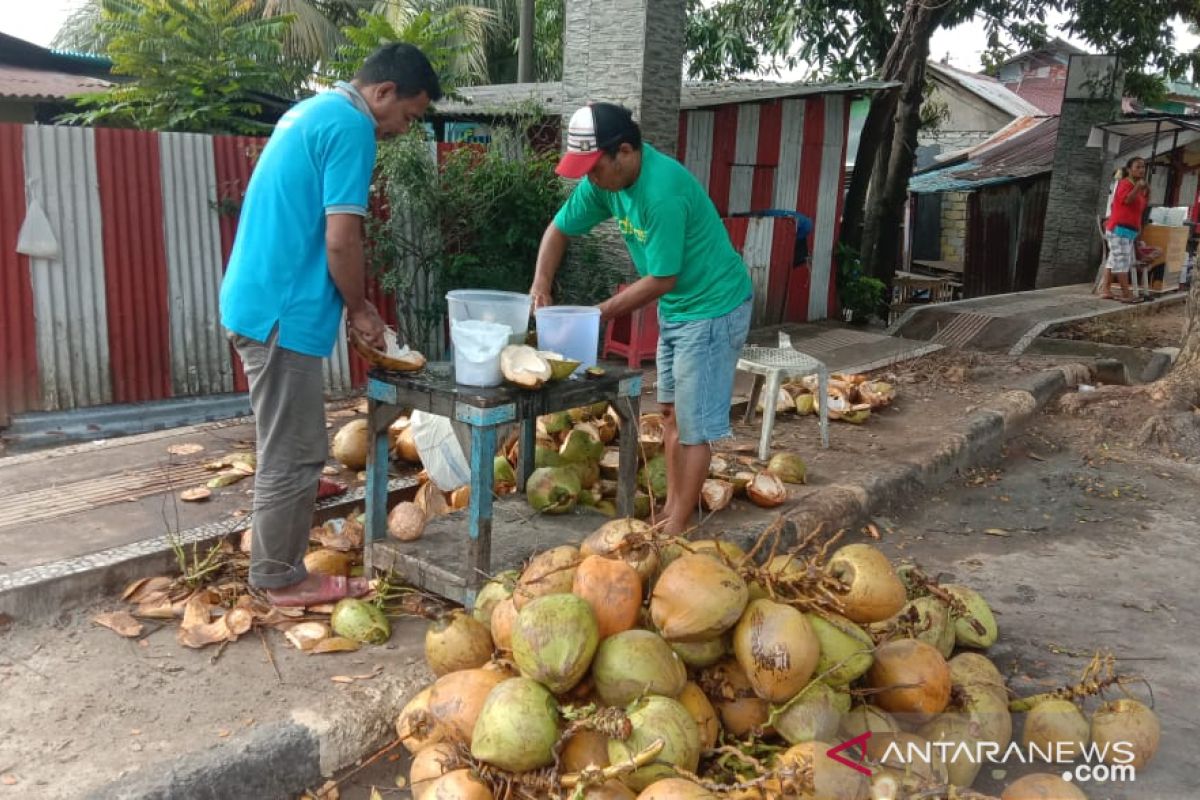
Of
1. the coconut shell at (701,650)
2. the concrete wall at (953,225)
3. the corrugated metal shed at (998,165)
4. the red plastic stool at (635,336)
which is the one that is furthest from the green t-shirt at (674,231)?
the concrete wall at (953,225)

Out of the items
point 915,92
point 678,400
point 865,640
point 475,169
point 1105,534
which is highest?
point 915,92

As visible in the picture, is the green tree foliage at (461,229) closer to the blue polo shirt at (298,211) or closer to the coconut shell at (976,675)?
the blue polo shirt at (298,211)

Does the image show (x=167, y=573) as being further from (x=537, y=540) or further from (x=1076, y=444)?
(x=1076, y=444)

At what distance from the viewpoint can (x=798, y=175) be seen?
10.7 metres

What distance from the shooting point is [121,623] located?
10.8 ft

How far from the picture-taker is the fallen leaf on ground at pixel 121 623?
3.26 metres

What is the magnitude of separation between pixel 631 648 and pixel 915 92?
1097 centimetres

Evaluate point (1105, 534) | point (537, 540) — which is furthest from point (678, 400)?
point (1105, 534)

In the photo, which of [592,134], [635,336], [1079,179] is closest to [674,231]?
[592,134]

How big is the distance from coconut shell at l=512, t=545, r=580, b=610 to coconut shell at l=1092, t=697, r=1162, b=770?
1585 millimetres

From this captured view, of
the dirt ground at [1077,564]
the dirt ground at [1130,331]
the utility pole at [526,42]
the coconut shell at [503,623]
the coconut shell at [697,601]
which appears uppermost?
the utility pole at [526,42]

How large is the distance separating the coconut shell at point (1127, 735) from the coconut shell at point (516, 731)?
5.27ft

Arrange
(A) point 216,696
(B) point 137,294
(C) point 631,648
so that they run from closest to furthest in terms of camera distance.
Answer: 1. (C) point 631,648
2. (A) point 216,696
3. (B) point 137,294

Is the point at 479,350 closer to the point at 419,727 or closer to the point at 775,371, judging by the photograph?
the point at 419,727
